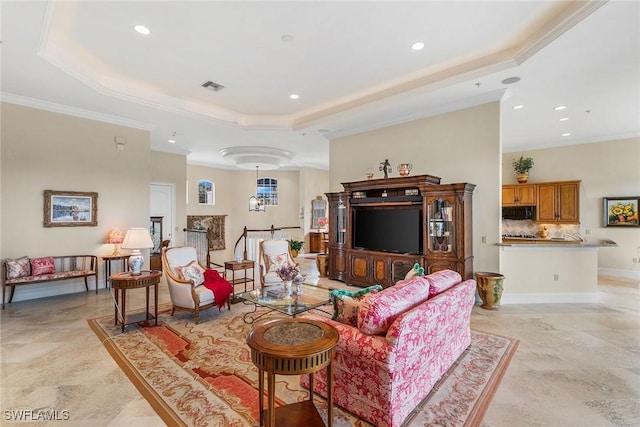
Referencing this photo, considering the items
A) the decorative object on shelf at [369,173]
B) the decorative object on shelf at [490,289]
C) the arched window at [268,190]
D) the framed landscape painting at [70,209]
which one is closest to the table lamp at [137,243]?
the framed landscape painting at [70,209]

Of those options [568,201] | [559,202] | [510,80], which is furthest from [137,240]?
[568,201]

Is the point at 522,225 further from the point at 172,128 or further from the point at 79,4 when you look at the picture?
the point at 79,4

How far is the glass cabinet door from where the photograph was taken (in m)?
4.87

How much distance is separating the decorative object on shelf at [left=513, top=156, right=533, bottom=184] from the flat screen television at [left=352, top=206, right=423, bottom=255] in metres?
4.57

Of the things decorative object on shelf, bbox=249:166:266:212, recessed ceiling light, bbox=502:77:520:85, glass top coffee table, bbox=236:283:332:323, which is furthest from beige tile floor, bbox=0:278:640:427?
decorative object on shelf, bbox=249:166:266:212

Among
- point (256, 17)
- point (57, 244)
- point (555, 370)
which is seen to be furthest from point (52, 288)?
point (555, 370)

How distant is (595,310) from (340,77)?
5292mm

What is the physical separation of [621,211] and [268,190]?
10.5 metres

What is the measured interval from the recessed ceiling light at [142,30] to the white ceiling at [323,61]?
0.16 ft

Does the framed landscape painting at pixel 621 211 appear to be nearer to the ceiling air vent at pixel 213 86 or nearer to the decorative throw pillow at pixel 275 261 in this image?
the decorative throw pillow at pixel 275 261

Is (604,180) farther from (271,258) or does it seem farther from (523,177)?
(271,258)

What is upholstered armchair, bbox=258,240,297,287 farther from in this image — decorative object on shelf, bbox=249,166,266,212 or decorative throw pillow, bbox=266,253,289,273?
decorative object on shelf, bbox=249,166,266,212

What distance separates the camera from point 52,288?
17.5ft

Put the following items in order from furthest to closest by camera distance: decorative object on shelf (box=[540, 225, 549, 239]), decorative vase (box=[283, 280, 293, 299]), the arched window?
the arched window, decorative object on shelf (box=[540, 225, 549, 239]), decorative vase (box=[283, 280, 293, 299])
